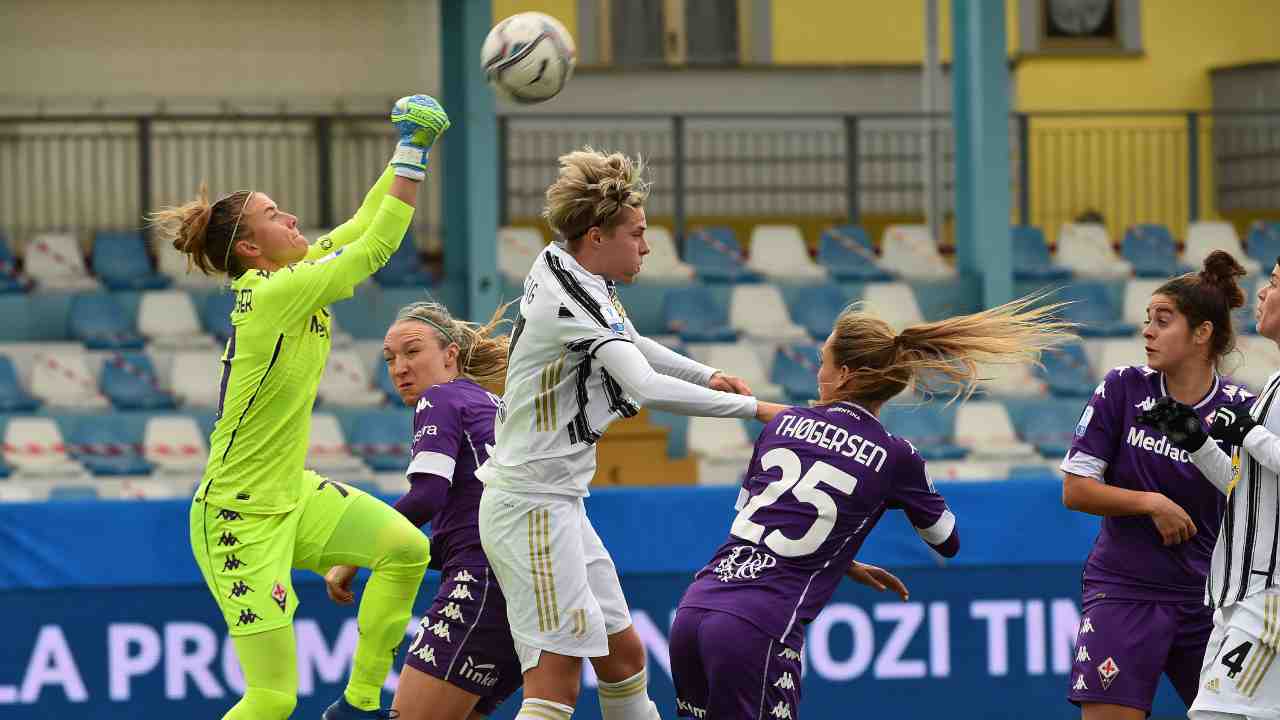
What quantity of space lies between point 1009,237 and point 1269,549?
989 cm

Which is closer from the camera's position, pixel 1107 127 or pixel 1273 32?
pixel 1107 127

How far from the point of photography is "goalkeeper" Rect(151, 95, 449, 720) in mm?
5406

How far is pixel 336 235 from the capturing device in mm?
5988

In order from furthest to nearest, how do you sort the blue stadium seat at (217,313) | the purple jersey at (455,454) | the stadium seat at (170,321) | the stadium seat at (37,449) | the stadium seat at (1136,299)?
the stadium seat at (1136,299)
the blue stadium seat at (217,313)
the stadium seat at (170,321)
the stadium seat at (37,449)
the purple jersey at (455,454)

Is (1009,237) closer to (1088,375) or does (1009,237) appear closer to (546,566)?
(1088,375)

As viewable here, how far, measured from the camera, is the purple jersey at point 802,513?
4664 millimetres

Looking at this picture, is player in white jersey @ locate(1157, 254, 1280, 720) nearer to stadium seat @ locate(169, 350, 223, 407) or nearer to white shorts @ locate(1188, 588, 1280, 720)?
white shorts @ locate(1188, 588, 1280, 720)

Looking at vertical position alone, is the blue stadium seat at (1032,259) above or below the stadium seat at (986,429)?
above

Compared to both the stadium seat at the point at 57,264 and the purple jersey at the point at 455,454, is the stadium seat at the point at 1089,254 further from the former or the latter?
the purple jersey at the point at 455,454

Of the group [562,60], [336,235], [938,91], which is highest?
[938,91]

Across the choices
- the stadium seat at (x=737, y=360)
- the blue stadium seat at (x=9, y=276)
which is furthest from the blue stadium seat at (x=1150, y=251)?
the blue stadium seat at (x=9, y=276)

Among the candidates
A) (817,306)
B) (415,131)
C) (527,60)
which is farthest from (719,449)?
(415,131)

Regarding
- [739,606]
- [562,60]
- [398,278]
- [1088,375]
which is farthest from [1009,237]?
[739,606]

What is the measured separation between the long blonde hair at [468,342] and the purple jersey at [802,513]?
153cm
